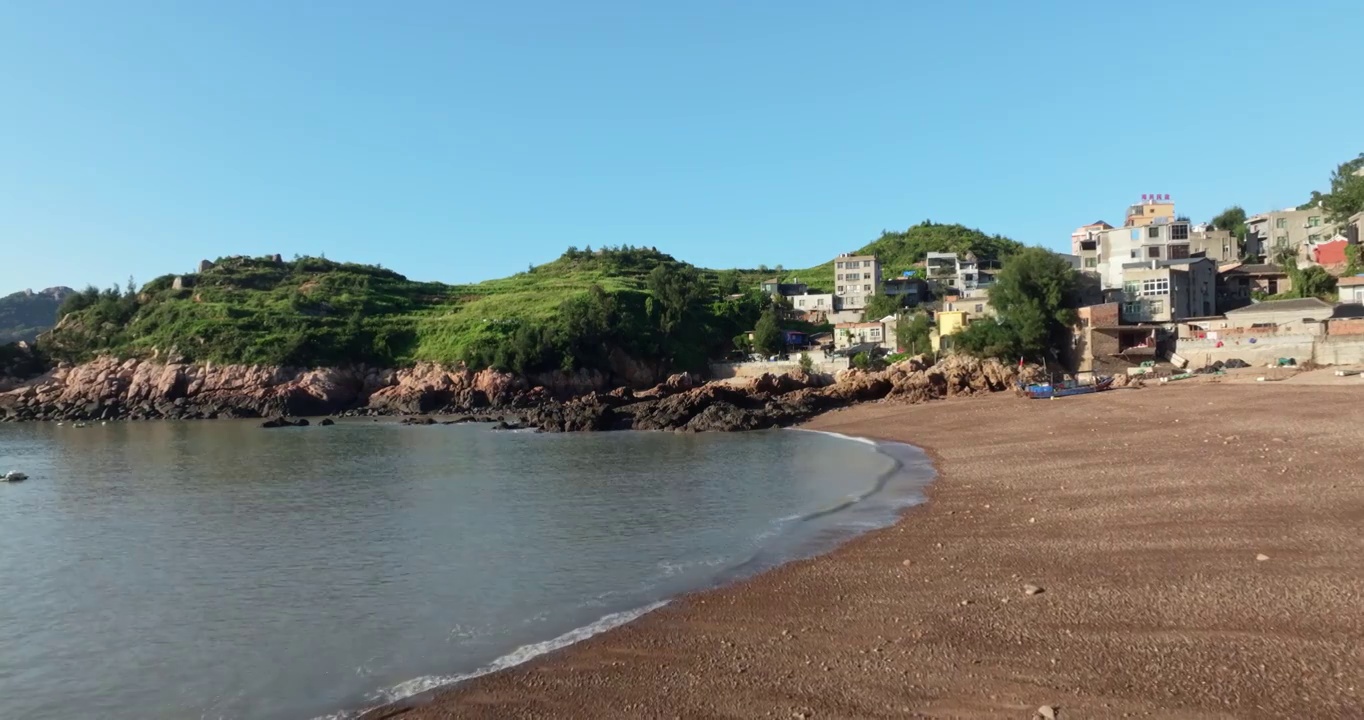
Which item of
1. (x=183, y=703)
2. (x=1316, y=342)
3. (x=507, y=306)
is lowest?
(x=183, y=703)

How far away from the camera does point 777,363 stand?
69.5m

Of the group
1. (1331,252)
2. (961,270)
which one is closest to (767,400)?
(1331,252)

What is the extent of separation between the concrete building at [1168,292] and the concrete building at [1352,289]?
7557 millimetres

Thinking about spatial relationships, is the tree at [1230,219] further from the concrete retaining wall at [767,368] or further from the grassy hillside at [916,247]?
the concrete retaining wall at [767,368]

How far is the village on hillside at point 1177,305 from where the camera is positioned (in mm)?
45000

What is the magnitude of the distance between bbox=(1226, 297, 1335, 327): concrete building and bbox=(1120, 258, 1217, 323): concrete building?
5053 mm

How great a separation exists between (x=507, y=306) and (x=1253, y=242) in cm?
8141

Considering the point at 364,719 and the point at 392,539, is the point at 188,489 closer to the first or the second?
the point at 392,539

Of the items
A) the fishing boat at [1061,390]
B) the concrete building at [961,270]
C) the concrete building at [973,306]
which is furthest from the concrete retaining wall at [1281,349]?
the concrete building at [961,270]

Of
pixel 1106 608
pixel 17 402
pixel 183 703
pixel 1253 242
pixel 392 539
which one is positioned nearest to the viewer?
pixel 183 703

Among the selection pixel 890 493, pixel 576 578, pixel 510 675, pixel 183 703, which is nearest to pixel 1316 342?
pixel 890 493

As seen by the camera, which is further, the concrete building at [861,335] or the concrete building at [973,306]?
the concrete building at [861,335]

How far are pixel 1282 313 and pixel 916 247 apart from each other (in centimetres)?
8078

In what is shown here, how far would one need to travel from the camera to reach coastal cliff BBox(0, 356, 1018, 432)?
4922 centimetres
